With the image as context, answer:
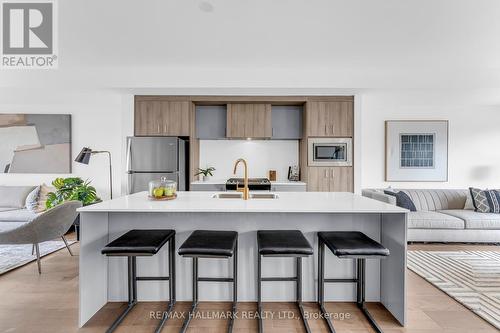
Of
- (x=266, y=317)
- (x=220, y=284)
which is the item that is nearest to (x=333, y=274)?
(x=266, y=317)

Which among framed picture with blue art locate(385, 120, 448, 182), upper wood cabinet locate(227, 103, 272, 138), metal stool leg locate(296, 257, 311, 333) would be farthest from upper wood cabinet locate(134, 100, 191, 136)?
framed picture with blue art locate(385, 120, 448, 182)

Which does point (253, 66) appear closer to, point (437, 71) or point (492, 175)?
point (437, 71)

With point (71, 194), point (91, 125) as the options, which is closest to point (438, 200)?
point (71, 194)

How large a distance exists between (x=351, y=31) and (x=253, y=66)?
1.42m

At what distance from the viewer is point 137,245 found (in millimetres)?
1798

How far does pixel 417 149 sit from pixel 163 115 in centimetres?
456

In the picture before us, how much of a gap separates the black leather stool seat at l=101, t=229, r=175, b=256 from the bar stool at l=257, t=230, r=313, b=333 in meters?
0.72

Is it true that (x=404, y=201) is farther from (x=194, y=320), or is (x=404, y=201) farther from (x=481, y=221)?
(x=194, y=320)

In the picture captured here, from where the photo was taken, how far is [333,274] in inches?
88.7

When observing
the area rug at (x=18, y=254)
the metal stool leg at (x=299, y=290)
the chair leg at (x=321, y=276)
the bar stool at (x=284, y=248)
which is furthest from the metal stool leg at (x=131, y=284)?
the area rug at (x=18, y=254)

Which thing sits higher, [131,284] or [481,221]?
[481,221]

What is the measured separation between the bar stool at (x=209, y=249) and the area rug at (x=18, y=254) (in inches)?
92.6

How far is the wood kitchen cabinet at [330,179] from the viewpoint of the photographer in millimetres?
4238

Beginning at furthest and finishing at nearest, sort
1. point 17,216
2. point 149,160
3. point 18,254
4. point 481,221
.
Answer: point 149,160 < point 17,216 < point 481,221 < point 18,254
